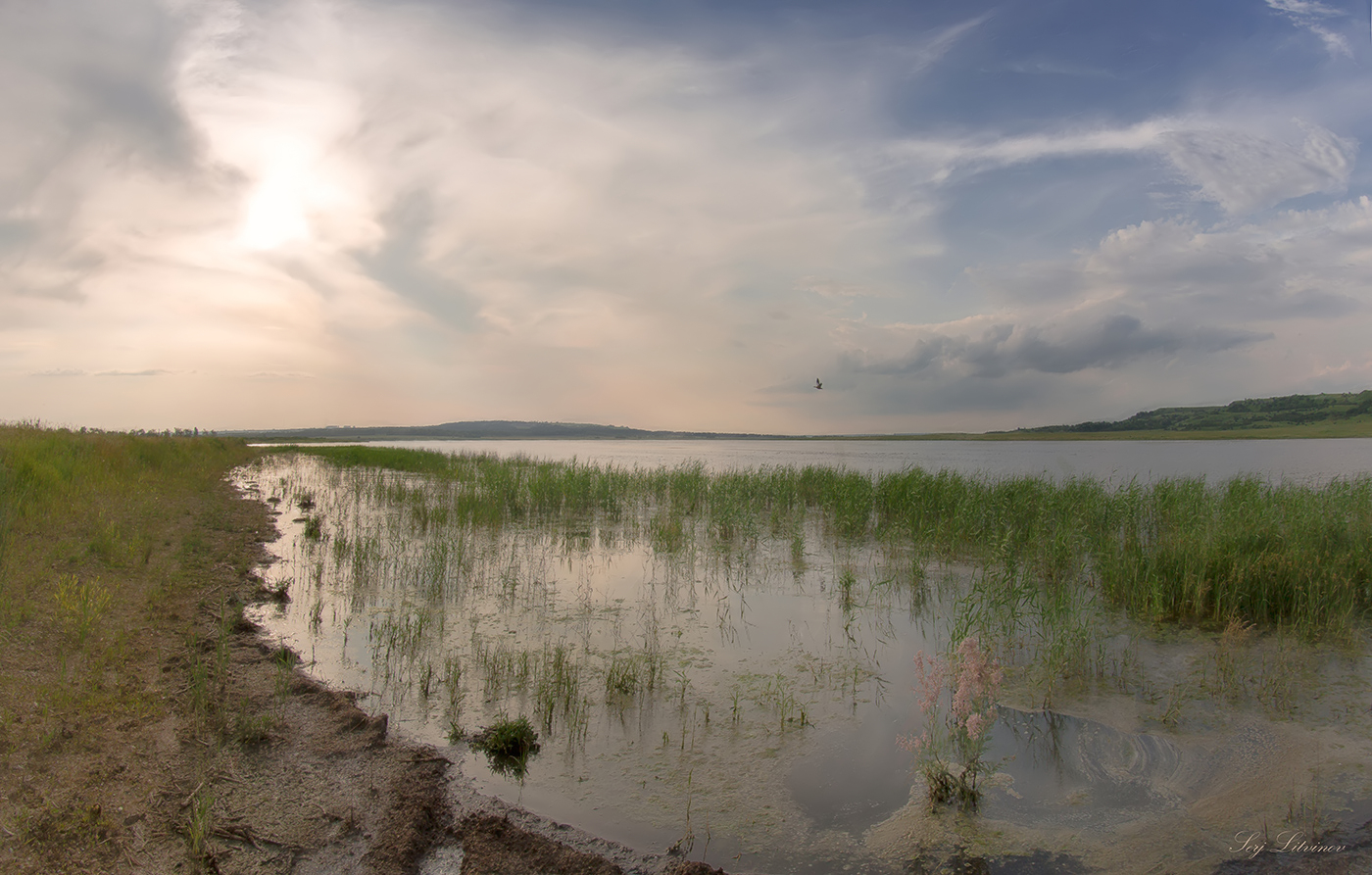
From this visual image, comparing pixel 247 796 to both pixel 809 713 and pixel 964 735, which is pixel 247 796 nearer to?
pixel 809 713

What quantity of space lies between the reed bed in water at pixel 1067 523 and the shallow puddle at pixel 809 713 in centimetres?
111

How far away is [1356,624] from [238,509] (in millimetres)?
21582

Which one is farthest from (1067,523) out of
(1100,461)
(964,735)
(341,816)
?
(1100,461)

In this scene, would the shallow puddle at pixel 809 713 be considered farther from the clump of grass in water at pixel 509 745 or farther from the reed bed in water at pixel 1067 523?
the reed bed in water at pixel 1067 523

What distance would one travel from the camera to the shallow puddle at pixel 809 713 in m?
4.06

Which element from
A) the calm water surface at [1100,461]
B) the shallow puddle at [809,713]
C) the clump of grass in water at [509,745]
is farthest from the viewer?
the calm water surface at [1100,461]

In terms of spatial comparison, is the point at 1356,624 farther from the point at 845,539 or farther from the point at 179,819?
the point at 179,819

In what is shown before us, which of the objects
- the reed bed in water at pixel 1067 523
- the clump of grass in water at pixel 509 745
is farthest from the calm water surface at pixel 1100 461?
the clump of grass in water at pixel 509 745

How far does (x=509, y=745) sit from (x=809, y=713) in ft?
8.63

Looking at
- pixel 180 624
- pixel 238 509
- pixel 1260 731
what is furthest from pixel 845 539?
pixel 238 509

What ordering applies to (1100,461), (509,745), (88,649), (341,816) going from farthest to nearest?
(1100,461) < (88,649) < (509,745) < (341,816)

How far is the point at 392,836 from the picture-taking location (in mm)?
3619

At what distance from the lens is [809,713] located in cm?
570

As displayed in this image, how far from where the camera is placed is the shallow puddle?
13.3ft
